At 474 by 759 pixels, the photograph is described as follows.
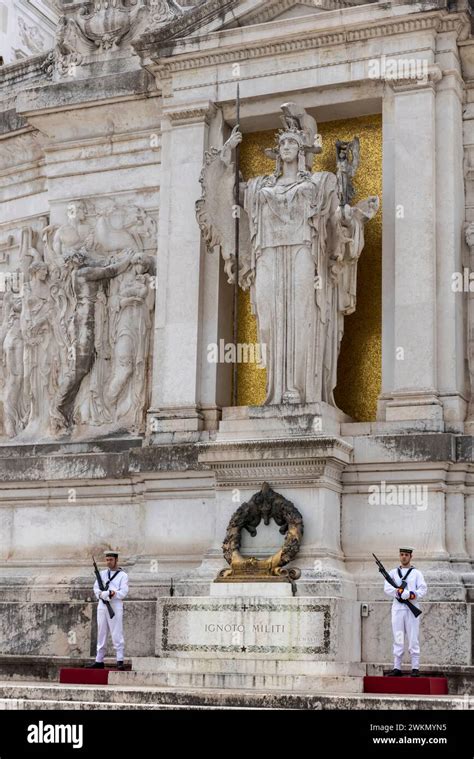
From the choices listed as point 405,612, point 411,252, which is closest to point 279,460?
point 405,612

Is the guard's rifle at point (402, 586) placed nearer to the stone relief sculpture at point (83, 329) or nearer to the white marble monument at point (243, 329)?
the white marble monument at point (243, 329)

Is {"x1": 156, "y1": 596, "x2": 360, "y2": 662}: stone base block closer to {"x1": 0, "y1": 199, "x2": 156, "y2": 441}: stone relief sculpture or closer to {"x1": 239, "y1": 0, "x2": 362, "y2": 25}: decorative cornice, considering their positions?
{"x1": 0, "y1": 199, "x2": 156, "y2": 441}: stone relief sculpture

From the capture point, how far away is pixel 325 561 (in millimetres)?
19688

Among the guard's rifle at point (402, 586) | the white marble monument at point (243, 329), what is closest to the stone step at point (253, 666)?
the white marble monument at point (243, 329)

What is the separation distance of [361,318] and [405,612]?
542cm

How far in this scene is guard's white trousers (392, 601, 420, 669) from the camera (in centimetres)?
1836

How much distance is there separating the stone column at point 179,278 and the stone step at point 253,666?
4149 millimetres

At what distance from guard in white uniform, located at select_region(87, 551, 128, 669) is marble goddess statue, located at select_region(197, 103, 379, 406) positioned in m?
3.49

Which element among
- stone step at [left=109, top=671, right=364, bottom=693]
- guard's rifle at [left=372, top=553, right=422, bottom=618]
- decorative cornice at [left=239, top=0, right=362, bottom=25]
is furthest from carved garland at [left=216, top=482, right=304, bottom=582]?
decorative cornice at [left=239, top=0, right=362, bottom=25]

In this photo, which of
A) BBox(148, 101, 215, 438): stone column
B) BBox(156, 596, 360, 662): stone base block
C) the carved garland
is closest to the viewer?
BBox(156, 596, 360, 662): stone base block

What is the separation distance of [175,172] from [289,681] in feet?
30.5

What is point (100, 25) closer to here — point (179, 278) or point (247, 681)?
point (179, 278)

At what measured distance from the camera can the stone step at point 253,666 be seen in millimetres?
18500
